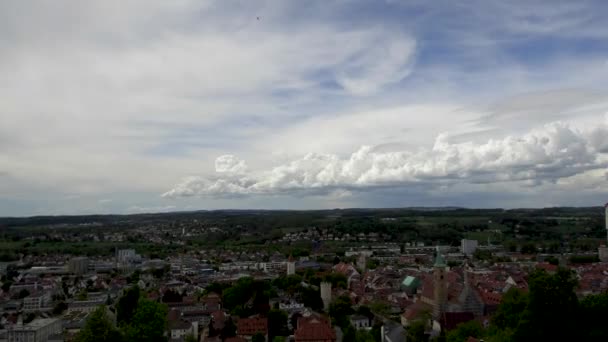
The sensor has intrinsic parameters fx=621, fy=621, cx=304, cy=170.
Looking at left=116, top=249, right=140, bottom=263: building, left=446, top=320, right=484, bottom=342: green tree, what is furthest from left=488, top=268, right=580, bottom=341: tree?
left=116, top=249, right=140, bottom=263: building

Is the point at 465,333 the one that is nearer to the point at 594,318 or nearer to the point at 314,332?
the point at 594,318

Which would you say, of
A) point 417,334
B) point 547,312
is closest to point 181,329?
point 417,334

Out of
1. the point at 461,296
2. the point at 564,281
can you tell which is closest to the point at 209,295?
the point at 461,296

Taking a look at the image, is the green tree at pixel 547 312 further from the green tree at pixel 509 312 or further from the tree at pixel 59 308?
the tree at pixel 59 308

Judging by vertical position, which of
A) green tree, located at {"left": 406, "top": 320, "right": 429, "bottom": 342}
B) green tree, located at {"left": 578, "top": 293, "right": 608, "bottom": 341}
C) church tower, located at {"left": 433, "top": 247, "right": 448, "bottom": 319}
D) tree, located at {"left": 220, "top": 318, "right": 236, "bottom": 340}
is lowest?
tree, located at {"left": 220, "top": 318, "right": 236, "bottom": 340}

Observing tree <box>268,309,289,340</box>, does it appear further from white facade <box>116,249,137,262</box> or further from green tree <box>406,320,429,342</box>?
white facade <box>116,249,137,262</box>
